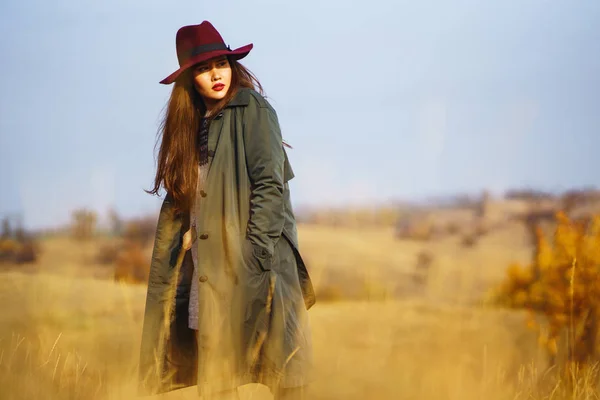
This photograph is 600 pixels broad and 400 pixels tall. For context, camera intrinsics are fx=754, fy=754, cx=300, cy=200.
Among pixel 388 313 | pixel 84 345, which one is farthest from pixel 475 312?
pixel 84 345

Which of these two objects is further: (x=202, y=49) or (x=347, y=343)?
(x=347, y=343)

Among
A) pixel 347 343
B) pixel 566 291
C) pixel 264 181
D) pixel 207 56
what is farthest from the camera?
pixel 347 343

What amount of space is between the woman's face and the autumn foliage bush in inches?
97.0

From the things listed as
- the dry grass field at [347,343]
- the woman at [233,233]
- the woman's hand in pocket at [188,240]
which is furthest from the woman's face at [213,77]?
the dry grass field at [347,343]

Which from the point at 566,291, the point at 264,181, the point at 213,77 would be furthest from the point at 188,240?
the point at 566,291

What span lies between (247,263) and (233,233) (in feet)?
0.40

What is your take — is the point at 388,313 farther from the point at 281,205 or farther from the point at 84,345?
the point at 281,205

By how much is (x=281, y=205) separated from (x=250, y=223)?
13 cm

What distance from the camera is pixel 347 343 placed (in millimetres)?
5934

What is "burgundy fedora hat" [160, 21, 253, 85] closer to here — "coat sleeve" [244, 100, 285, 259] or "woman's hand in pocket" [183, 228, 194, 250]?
"coat sleeve" [244, 100, 285, 259]

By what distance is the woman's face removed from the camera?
9.60ft

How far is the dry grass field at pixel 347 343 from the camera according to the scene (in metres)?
3.50

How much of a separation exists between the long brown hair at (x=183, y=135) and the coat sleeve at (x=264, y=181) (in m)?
0.18

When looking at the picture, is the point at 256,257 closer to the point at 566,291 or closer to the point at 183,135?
the point at 183,135
